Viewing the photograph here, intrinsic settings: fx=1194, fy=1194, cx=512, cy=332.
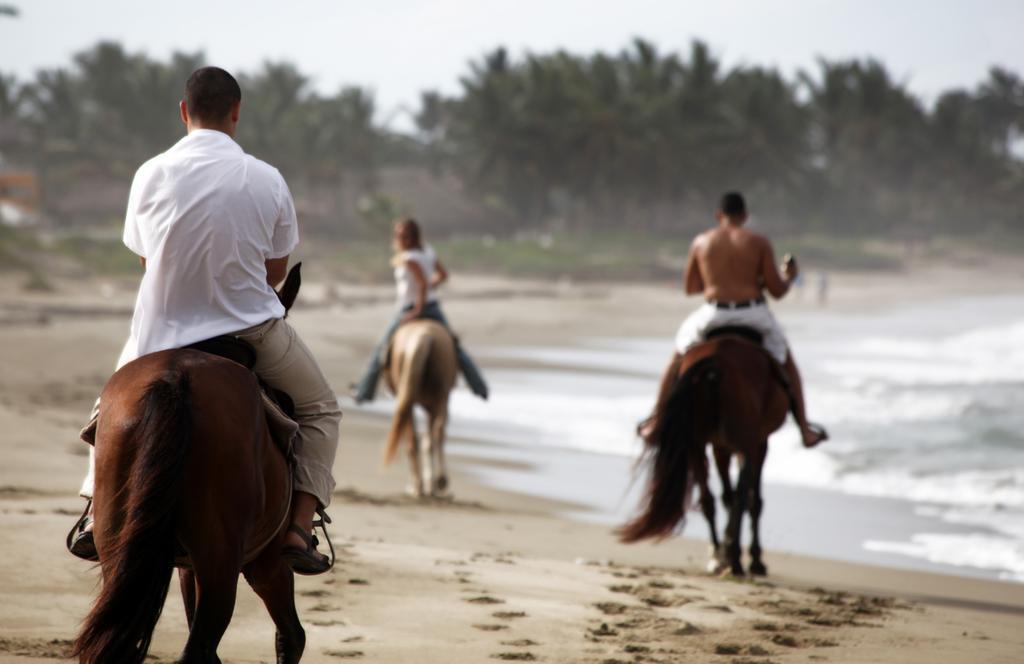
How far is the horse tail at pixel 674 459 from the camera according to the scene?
7543 mm

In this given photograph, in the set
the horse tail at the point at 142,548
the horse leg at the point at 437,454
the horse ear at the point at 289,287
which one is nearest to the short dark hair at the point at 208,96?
the horse ear at the point at 289,287

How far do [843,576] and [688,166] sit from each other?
66.2 metres

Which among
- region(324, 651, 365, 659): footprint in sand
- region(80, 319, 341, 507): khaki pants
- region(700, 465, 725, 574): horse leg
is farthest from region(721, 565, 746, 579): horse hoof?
region(80, 319, 341, 507): khaki pants

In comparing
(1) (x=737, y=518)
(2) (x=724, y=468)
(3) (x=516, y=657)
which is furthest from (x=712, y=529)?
(3) (x=516, y=657)

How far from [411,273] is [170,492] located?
7068 millimetres

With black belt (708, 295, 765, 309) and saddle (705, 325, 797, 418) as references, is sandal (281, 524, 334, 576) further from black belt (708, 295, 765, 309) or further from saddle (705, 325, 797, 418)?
black belt (708, 295, 765, 309)

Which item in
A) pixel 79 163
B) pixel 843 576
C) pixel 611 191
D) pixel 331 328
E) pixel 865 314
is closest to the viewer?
pixel 843 576

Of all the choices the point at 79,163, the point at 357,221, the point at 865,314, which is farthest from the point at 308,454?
the point at 79,163

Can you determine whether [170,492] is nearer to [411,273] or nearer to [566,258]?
[411,273]

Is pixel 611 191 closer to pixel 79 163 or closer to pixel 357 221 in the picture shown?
pixel 357 221

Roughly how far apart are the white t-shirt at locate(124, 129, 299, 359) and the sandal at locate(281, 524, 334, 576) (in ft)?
2.51

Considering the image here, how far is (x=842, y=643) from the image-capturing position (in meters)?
5.59

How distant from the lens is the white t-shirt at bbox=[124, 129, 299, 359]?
3.72 meters

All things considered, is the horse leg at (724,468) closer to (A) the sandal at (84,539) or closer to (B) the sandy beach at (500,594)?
(B) the sandy beach at (500,594)
